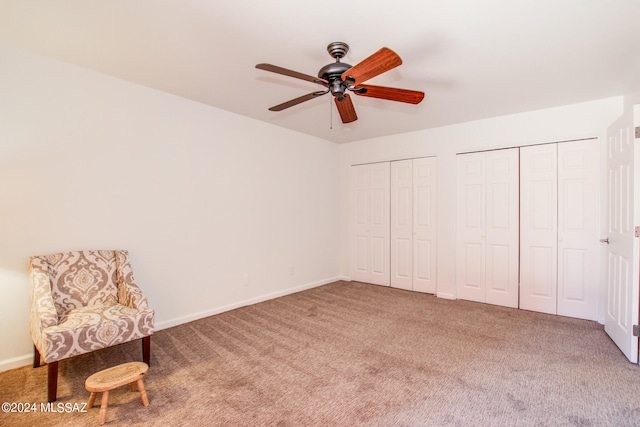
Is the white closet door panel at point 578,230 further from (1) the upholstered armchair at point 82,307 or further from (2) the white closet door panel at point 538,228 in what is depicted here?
(1) the upholstered armchair at point 82,307

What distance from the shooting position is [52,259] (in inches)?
103

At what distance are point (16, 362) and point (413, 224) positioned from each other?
472cm

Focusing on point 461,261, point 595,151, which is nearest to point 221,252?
point 461,261

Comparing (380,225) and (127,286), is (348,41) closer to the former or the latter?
(127,286)

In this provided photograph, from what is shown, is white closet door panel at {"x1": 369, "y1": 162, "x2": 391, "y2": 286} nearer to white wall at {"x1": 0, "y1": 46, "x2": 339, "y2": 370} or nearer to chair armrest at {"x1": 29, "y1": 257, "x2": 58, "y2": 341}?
white wall at {"x1": 0, "y1": 46, "x2": 339, "y2": 370}

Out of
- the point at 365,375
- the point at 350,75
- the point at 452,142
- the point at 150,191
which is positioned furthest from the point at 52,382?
the point at 452,142

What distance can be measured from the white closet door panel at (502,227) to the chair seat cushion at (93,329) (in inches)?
159

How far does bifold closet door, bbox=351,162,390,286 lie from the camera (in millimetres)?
5254

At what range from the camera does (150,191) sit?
332 centimetres

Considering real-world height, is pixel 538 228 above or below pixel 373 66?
below

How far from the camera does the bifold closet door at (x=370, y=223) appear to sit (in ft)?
17.2

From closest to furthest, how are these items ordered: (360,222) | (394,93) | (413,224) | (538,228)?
(394,93) < (538,228) < (413,224) < (360,222)

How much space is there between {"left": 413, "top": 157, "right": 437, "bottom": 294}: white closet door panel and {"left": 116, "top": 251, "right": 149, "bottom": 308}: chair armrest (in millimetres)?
3747

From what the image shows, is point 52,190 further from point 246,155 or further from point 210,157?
point 246,155
